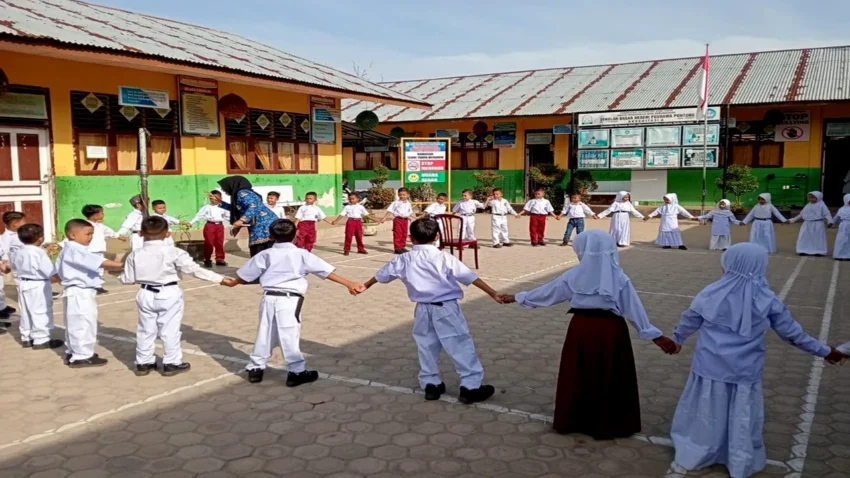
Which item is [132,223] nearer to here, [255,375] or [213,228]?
[213,228]

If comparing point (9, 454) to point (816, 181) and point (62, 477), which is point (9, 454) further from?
point (816, 181)

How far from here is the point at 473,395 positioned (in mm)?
4492

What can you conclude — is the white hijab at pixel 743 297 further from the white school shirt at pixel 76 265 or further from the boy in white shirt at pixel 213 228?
the boy in white shirt at pixel 213 228

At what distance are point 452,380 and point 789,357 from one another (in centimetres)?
284

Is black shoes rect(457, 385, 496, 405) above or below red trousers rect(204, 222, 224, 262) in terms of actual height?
below

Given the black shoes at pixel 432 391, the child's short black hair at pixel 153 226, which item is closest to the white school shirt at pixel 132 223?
the child's short black hair at pixel 153 226

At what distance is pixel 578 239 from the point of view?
12.9 ft

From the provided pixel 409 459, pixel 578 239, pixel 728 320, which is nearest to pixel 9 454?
pixel 409 459

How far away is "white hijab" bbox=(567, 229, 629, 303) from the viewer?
3.77m

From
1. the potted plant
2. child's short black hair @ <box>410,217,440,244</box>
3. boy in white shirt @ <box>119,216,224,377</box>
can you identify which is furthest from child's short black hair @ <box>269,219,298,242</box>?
the potted plant

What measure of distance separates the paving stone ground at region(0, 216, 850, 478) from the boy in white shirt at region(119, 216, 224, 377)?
21cm

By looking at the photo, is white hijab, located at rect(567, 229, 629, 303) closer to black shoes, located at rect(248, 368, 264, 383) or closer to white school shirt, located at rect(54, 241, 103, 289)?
black shoes, located at rect(248, 368, 264, 383)

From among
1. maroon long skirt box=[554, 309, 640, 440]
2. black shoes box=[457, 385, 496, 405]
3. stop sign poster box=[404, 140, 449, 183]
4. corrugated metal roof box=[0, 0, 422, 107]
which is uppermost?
corrugated metal roof box=[0, 0, 422, 107]

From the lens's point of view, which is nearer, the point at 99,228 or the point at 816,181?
the point at 99,228
